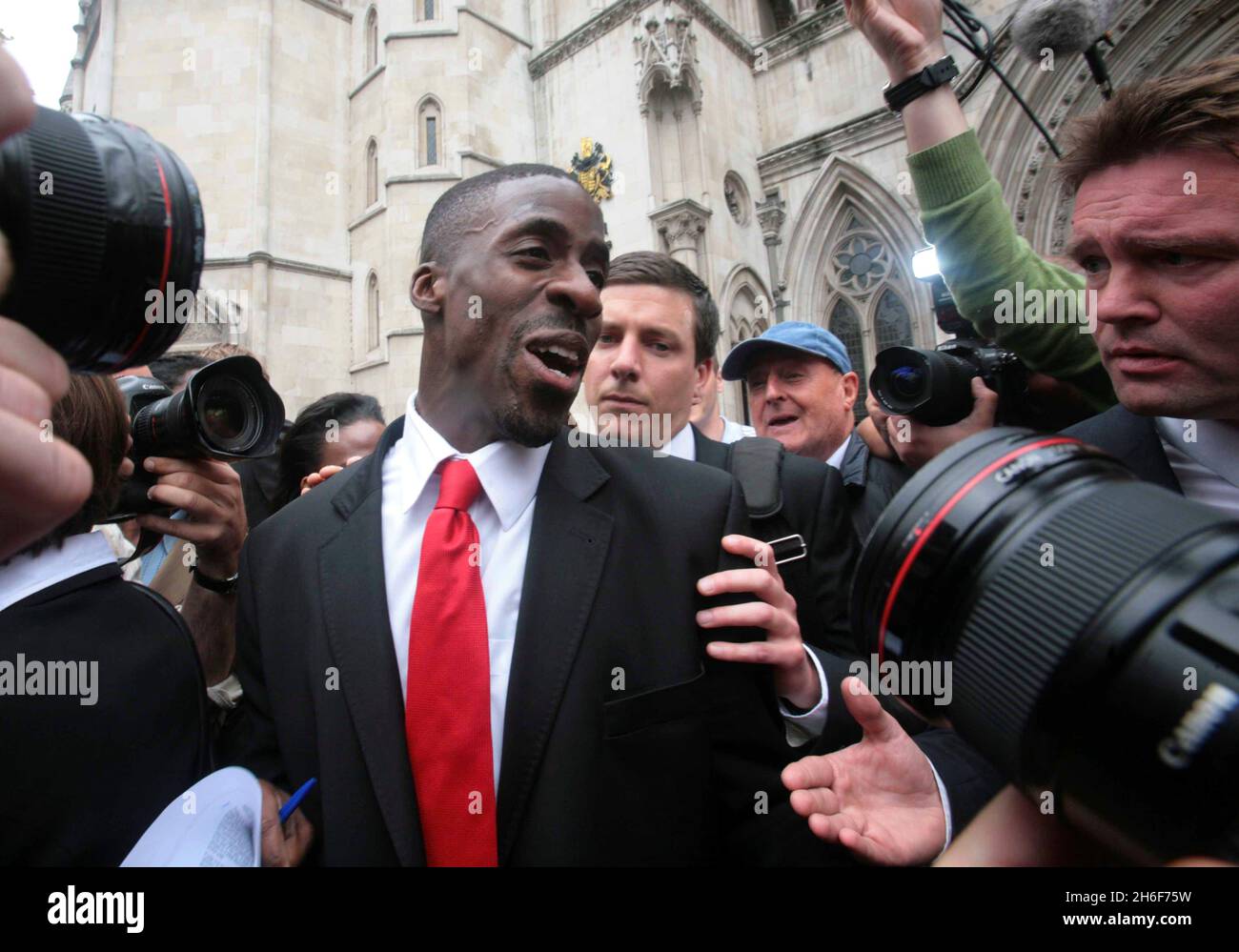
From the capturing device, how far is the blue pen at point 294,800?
3.83 ft

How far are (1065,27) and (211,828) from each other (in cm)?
492

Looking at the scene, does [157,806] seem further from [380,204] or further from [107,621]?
[380,204]

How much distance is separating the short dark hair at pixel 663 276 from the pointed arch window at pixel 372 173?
14.0m

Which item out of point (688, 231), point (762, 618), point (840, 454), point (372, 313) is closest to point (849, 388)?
point (840, 454)

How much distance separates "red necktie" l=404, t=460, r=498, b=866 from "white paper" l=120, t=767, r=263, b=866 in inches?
10.0

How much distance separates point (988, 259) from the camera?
6.14 feet

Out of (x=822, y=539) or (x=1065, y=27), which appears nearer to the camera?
(x=822, y=539)

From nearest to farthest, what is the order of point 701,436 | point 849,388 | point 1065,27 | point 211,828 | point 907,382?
point 211,828, point 907,382, point 701,436, point 849,388, point 1065,27

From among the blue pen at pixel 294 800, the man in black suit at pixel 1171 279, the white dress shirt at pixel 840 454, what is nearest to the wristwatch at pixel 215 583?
the blue pen at pixel 294 800

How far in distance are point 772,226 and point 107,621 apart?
37.6ft
